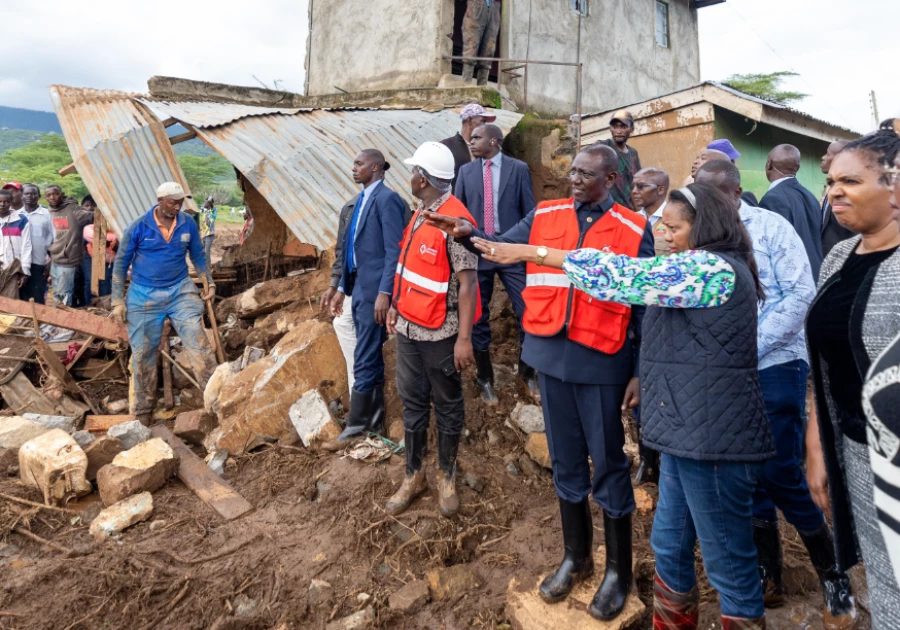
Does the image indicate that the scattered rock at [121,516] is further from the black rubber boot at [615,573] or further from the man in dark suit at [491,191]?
the black rubber boot at [615,573]

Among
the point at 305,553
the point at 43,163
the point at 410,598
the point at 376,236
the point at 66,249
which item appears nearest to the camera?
the point at 410,598

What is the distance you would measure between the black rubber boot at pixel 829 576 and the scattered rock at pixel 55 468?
4.47 meters

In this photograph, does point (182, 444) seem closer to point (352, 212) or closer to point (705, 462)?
point (352, 212)

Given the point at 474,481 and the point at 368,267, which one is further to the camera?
the point at 368,267

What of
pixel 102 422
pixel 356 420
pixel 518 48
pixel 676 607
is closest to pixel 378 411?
pixel 356 420

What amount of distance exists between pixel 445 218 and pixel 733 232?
120cm

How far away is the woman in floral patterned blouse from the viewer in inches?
79.9

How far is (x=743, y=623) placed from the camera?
2141 millimetres

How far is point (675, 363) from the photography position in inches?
83.7

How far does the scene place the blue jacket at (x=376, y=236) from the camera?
13.6 ft

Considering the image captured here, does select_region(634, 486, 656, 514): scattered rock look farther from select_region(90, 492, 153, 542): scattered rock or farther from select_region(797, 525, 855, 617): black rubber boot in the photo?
select_region(90, 492, 153, 542): scattered rock

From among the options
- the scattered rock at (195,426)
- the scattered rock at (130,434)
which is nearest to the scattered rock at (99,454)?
the scattered rock at (130,434)

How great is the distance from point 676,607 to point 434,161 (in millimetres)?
2453

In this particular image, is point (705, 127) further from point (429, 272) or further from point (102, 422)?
point (102, 422)
